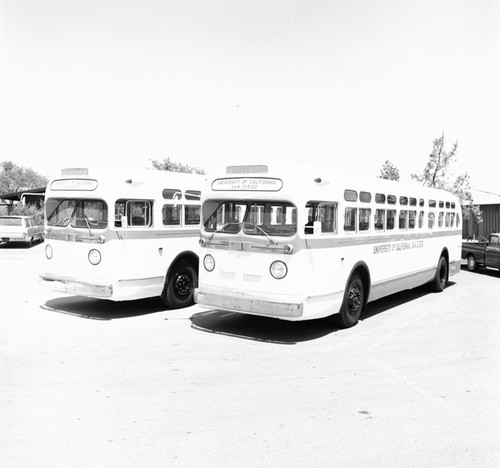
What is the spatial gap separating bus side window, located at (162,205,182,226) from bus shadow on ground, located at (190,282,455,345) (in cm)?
179

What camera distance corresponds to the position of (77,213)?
31.6 ft

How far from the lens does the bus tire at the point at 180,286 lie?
33.1ft

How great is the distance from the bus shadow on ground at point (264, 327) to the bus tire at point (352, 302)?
0.18 meters

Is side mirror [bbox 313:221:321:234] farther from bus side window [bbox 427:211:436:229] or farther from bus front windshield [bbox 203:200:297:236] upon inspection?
bus side window [bbox 427:211:436:229]

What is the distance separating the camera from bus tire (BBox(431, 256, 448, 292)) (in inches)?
512

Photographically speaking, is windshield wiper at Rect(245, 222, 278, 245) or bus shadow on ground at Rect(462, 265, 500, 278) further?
bus shadow on ground at Rect(462, 265, 500, 278)

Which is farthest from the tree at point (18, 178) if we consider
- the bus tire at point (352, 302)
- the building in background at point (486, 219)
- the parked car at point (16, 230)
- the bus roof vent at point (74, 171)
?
the bus tire at point (352, 302)

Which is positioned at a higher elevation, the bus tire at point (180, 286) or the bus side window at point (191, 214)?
the bus side window at point (191, 214)

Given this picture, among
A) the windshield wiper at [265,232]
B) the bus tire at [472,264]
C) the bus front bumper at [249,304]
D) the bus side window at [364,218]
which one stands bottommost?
the bus tire at [472,264]

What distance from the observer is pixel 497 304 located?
11.3 meters

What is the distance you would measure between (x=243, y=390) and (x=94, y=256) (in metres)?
4.63

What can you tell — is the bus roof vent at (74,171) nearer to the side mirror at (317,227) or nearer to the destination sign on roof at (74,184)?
the destination sign on roof at (74,184)

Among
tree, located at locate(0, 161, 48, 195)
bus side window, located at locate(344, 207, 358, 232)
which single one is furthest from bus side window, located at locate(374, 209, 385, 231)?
tree, located at locate(0, 161, 48, 195)

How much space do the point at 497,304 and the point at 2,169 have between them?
105 meters
